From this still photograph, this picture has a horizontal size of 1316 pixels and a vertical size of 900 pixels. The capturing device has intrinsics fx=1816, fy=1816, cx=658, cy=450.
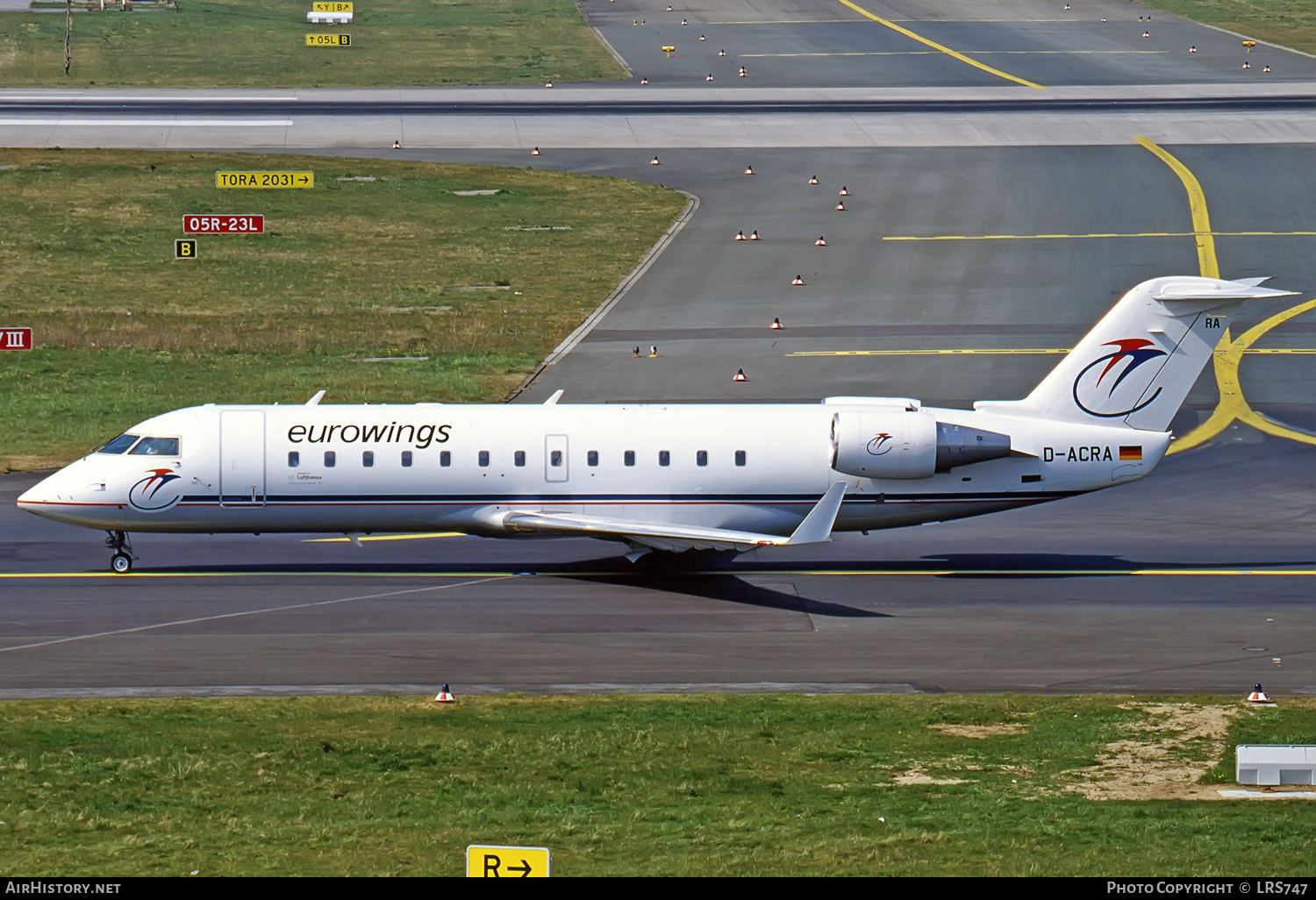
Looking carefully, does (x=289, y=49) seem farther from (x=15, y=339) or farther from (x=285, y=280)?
(x=15, y=339)

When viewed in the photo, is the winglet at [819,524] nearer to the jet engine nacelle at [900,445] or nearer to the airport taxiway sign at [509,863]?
the jet engine nacelle at [900,445]

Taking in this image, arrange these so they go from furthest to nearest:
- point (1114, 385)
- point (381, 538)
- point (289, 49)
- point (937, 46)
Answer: point (289, 49) < point (937, 46) < point (381, 538) < point (1114, 385)

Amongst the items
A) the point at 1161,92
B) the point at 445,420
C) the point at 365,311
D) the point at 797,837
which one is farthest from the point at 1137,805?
the point at 1161,92

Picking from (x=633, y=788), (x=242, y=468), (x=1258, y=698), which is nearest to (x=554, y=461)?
(x=242, y=468)

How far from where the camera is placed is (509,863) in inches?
567

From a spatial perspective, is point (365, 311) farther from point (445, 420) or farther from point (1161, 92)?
point (1161, 92)

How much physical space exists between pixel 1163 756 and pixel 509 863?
1459cm

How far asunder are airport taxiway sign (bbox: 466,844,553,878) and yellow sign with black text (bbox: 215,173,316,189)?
73.5 m

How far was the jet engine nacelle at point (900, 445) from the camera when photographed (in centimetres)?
3684

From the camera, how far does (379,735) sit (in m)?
27.4

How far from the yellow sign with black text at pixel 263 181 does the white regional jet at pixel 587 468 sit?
159 ft

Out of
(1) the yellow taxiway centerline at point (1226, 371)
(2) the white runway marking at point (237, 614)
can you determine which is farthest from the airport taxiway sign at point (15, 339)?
(1) the yellow taxiway centerline at point (1226, 371)
